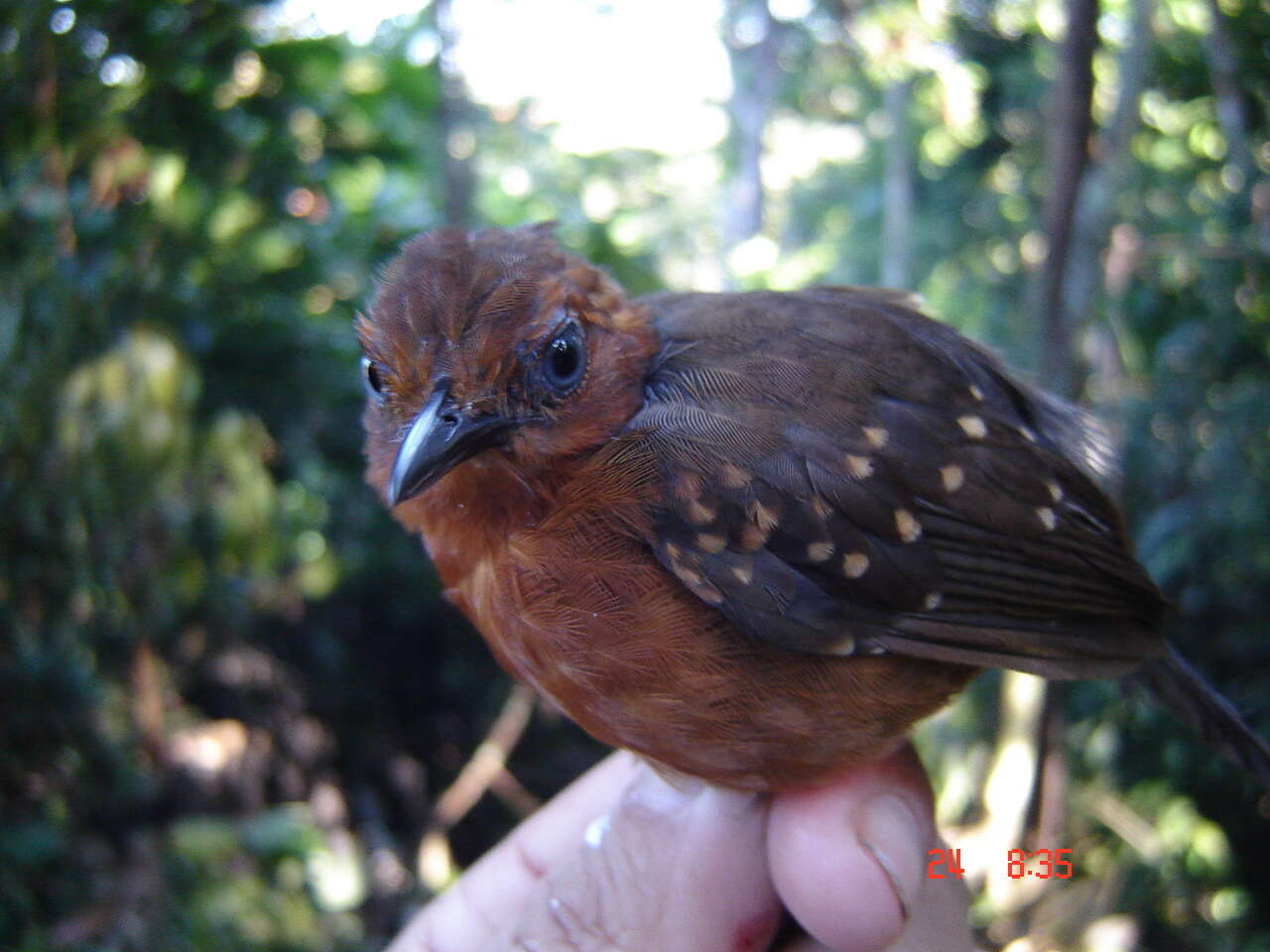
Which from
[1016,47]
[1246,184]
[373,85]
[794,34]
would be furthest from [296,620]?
[794,34]

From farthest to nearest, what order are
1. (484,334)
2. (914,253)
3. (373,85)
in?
1. (914,253)
2. (373,85)
3. (484,334)

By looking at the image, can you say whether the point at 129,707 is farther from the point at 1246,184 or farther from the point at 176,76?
the point at 1246,184

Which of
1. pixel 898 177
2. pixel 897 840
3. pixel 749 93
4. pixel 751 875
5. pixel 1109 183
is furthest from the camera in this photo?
pixel 749 93

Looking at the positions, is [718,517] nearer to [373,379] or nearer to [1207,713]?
[373,379]

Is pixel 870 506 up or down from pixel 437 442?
down

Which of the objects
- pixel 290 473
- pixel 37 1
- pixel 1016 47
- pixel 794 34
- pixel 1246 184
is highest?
pixel 794 34
